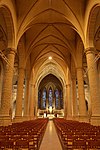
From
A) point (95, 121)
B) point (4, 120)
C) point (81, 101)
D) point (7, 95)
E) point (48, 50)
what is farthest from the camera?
point (48, 50)

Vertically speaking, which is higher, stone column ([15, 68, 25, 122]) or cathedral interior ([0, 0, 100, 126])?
cathedral interior ([0, 0, 100, 126])

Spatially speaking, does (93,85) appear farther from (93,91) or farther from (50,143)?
(50,143)

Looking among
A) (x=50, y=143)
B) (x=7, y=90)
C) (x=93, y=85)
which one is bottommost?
(x=50, y=143)

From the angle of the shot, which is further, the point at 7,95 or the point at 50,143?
the point at 7,95

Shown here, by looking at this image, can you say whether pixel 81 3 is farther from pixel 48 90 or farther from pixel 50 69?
pixel 48 90

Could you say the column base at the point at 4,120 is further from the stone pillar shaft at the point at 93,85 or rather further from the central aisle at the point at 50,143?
the stone pillar shaft at the point at 93,85

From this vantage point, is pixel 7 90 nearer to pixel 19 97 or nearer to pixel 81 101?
pixel 19 97

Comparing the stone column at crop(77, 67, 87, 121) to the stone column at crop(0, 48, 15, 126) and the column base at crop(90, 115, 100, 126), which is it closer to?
the column base at crop(90, 115, 100, 126)

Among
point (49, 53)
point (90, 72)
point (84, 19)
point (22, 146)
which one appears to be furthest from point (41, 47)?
point (22, 146)

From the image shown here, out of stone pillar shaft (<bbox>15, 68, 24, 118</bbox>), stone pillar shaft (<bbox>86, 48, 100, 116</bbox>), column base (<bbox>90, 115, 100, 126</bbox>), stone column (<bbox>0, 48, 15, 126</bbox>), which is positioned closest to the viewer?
column base (<bbox>90, 115, 100, 126</bbox>)

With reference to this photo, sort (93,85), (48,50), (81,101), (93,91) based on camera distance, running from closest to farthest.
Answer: (93,91) → (93,85) → (81,101) → (48,50)

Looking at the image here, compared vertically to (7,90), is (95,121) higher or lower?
lower

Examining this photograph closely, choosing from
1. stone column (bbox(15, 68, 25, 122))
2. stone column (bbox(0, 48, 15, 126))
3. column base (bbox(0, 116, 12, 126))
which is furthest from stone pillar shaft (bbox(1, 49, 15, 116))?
stone column (bbox(15, 68, 25, 122))

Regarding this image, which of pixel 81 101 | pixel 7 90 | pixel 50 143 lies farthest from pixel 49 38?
pixel 50 143
